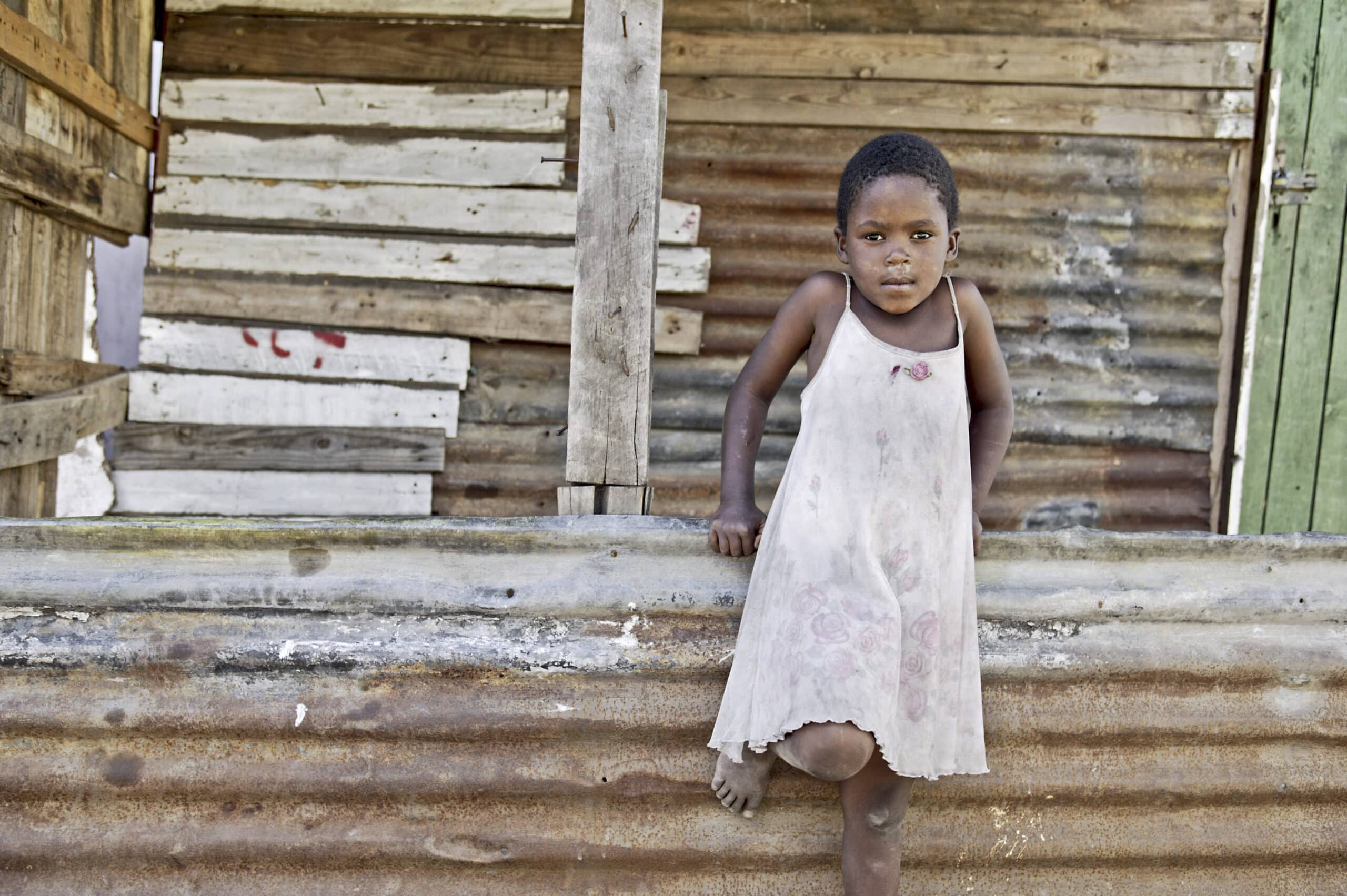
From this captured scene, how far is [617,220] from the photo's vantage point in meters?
2.15

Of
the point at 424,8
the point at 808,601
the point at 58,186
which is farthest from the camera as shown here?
the point at 424,8

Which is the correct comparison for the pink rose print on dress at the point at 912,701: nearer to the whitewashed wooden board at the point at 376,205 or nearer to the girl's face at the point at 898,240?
the girl's face at the point at 898,240

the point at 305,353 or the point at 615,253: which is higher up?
the point at 615,253

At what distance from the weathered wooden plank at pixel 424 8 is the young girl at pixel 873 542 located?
8.31 feet

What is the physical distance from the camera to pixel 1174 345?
13.5 ft

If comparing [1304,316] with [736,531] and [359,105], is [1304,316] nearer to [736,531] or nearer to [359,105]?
[736,531]

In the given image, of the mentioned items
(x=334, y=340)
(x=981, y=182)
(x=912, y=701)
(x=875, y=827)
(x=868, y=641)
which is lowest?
(x=875, y=827)

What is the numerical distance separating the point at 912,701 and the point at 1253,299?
3.19 meters

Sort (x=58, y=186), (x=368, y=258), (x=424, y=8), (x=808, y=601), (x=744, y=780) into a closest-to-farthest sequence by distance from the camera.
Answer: (x=808, y=601) → (x=744, y=780) → (x=58, y=186) → (x=424, y=8) → (x=368, y=258)

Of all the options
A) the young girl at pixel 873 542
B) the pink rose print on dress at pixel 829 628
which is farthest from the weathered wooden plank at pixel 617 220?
the pink rose print on dress at pixel 829 628

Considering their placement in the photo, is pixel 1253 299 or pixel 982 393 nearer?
pixel 982 393

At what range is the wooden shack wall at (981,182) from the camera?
13.3 feet

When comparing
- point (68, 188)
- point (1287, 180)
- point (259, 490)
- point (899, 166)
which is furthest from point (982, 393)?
point (68, 188)

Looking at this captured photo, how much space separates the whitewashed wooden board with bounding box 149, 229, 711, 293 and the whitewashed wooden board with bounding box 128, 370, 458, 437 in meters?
0.47
